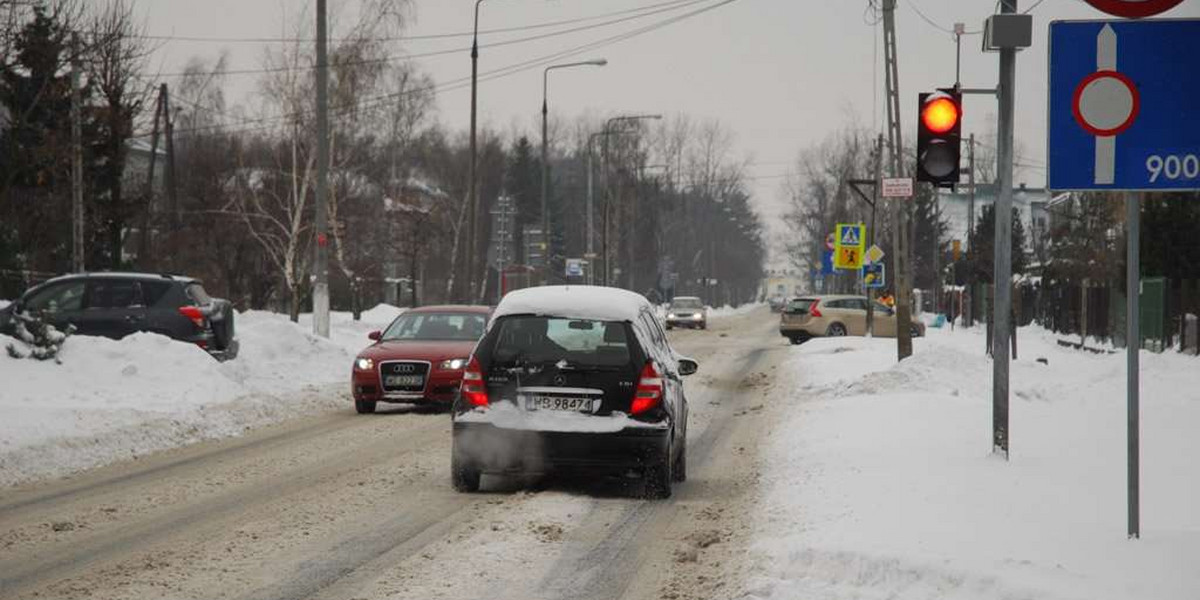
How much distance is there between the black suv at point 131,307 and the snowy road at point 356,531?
24.1 ft

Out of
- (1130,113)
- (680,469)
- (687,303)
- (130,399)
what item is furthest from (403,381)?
(687,303)

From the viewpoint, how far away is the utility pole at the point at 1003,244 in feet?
39.0

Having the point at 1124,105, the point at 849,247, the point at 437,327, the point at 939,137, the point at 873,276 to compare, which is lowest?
the point at 437,327

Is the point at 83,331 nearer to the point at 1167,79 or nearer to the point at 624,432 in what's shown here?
the point at 624,432

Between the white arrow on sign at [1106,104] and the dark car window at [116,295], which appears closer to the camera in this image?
the white arrow on sign at [1106,104]

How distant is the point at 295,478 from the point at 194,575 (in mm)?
4426

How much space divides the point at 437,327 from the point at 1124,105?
13.6 m

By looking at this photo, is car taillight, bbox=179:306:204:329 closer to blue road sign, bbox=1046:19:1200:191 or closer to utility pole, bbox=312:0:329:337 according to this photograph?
utility pole, bbox=312:0:329:337

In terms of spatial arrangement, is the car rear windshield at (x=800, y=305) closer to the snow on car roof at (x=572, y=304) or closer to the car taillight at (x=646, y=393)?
the snow on car roof at (x=572, y=304)

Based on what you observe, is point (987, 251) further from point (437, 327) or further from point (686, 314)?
point (437, 327)

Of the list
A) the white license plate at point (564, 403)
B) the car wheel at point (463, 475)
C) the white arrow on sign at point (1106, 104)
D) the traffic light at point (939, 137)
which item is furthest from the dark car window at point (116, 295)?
the white arrow on sign at point (1106, 104)

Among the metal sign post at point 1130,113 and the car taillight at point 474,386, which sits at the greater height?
the metal sign post at point 1130,113

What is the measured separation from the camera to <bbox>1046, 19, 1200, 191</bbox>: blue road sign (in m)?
7.39

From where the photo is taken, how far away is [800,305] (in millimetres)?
46188
